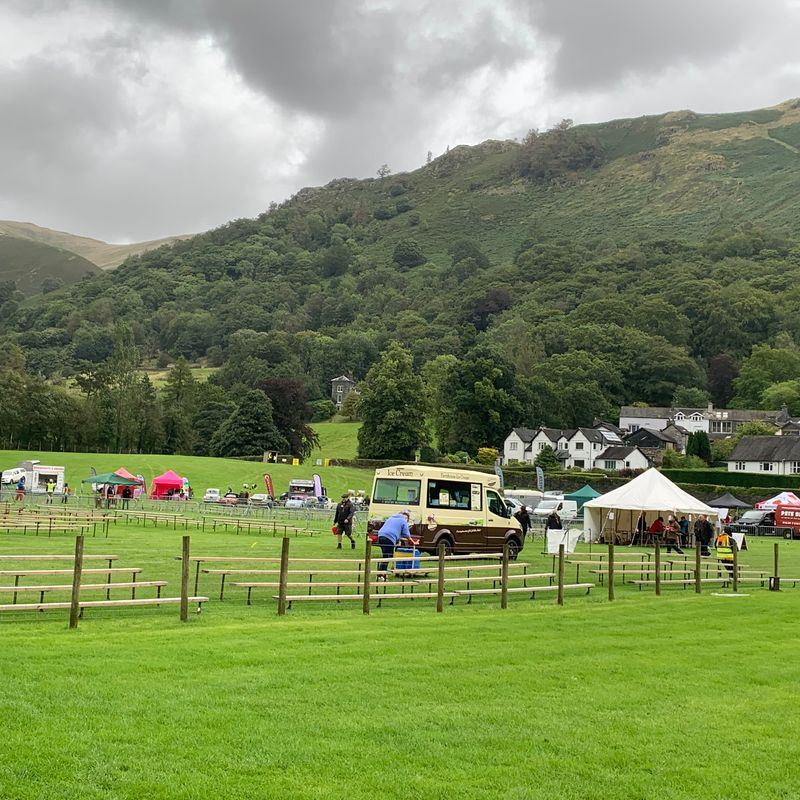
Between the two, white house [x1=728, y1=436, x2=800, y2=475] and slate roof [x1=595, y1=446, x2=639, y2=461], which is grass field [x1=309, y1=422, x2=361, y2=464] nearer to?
slate roof [x1=595, y1=446, x2=639, y2=461]

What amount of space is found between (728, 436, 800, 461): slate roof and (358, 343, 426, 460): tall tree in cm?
3409

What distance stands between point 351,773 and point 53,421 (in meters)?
93.1

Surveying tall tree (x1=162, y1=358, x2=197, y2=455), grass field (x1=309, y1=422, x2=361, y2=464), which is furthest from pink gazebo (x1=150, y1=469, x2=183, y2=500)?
tall tree (x1=162, y1=358, x2=197, y2=455)

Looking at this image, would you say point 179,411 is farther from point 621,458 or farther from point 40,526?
point 40,526

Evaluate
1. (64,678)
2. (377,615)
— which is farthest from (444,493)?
(64,678)

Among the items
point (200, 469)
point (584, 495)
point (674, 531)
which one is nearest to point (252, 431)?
point (200, 469)

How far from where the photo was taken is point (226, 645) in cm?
1149

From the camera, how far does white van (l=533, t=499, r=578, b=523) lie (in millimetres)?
49075

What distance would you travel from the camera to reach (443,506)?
27297mm

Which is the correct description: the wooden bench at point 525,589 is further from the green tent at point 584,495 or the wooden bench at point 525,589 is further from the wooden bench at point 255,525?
the green tent at point 584,495

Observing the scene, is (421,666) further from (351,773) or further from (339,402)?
(339,402)

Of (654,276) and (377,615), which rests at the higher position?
(654,276)

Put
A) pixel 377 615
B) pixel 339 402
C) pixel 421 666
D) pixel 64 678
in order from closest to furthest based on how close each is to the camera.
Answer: pixel 64 678
pixel 421 666
pixel 377 615
pixel 339 402

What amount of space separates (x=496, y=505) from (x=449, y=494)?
2031 millimetres
